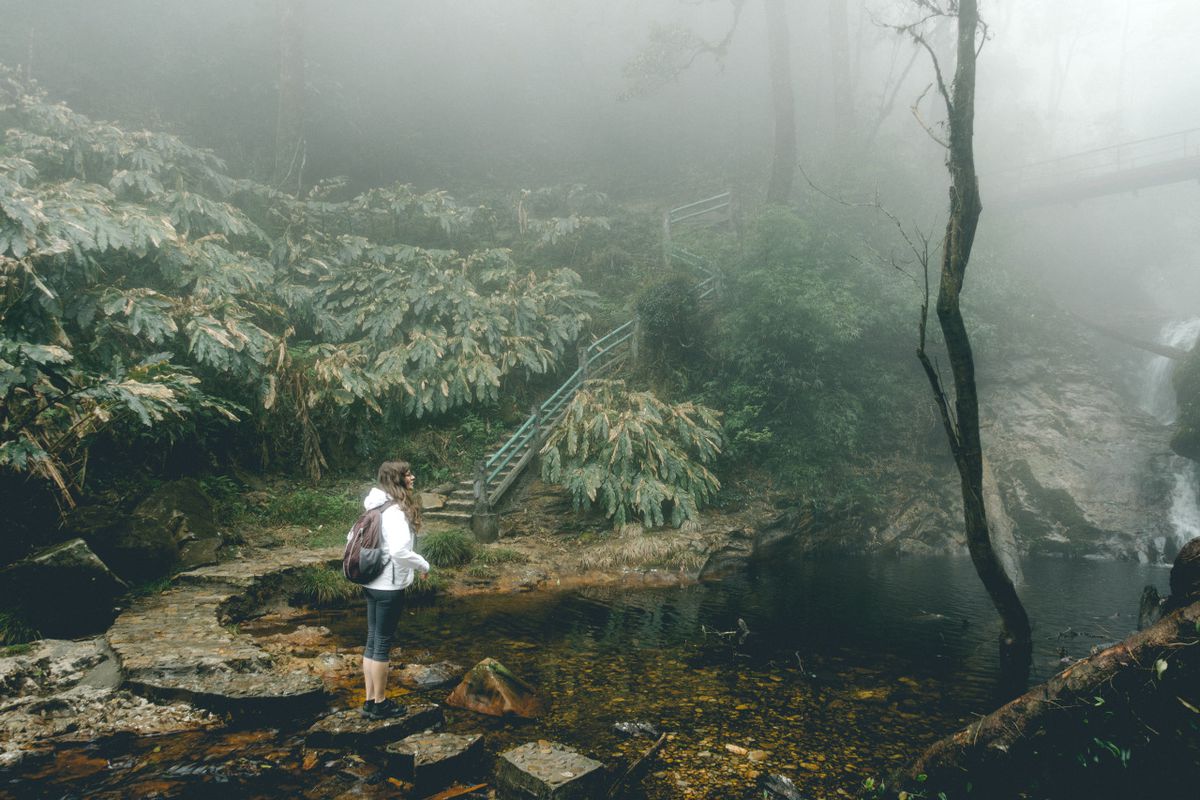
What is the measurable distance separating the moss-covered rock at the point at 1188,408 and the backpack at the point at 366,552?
1846 cm

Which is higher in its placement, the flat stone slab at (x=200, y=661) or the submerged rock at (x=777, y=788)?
the flat stone slab at (x=200, y=661)

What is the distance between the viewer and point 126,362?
887cm

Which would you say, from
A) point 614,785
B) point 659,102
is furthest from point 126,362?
point 659,102

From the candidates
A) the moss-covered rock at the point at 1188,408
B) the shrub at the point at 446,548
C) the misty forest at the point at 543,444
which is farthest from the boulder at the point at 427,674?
the moss-covered rock at the point at 1188,408

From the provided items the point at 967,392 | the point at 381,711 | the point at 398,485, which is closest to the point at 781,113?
the point at 967,392

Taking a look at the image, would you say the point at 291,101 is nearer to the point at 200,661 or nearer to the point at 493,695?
the point at 200,661

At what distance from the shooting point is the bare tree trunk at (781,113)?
1797 cm

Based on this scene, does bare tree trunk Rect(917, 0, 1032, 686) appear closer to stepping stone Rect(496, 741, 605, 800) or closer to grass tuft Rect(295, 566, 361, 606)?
stepping stone Rect(496, 741, 605, 800)

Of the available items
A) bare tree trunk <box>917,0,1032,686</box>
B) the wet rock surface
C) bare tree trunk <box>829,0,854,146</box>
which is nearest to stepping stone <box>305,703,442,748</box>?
the wet rock surface

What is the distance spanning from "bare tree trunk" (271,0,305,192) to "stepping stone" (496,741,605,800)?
1608 centimetres

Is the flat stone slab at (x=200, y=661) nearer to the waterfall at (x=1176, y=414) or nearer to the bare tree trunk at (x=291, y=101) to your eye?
the bare tree trunk at (x=291, y=101)

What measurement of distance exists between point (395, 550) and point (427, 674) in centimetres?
177

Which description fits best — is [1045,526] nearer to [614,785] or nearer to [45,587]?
[614,785]

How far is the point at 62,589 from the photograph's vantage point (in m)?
5.72
